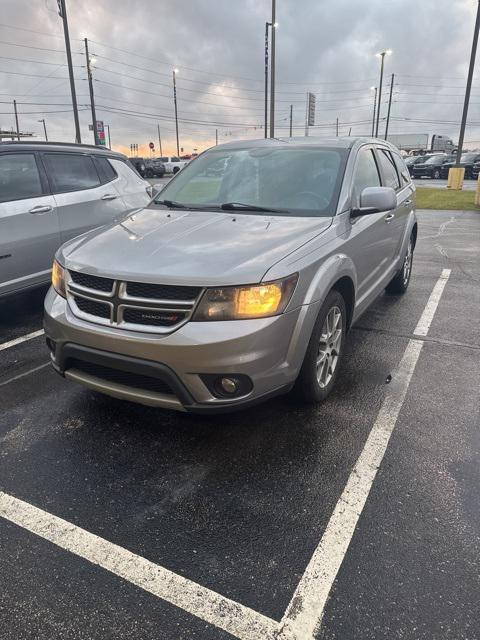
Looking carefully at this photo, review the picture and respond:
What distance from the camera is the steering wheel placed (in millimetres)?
3455

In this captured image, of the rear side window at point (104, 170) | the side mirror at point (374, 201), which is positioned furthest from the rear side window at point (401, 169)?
the rear side window at point (104, 170)

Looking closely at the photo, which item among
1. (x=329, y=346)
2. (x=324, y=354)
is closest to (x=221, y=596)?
(x=324, y=354)

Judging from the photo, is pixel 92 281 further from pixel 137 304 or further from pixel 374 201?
pixel 374 201

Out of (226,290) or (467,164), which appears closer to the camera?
(226,290)

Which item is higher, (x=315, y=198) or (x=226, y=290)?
(x=315, y=198)

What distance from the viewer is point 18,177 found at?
487 centimetres

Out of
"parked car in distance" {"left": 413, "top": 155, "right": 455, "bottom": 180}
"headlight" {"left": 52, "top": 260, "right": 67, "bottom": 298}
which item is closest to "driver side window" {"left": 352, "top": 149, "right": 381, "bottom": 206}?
"headlight" {"left": 52, "top": 260, "right": 67, "bottom": 298}

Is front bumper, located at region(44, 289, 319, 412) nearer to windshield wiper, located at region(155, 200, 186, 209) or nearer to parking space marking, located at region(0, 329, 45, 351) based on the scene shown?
windshield wiper, located at region(155, 200, 186, 209)

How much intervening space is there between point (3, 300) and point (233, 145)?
9.01 feet

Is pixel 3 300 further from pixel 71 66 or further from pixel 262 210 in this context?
pixel 71 66

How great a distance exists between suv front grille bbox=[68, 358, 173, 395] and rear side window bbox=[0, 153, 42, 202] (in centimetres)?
268

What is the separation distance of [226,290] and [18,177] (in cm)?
349

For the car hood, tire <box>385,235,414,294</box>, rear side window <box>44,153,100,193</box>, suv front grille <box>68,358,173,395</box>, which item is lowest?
tire <box>385,235,414,294</box>

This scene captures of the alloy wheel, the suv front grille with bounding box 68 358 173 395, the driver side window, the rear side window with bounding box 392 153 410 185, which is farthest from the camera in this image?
the rear side window with bounding box 392 153 410 185
